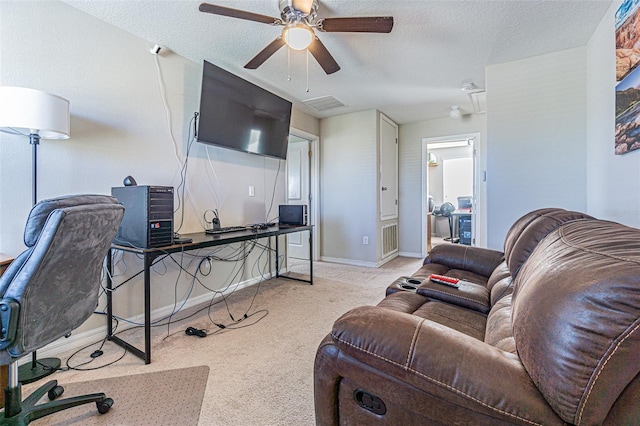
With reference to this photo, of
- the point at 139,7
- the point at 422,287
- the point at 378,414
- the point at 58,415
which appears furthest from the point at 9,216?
the point at 422,287

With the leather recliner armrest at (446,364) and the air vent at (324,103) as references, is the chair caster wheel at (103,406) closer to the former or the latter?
the leather recliner armrest at (446,364)

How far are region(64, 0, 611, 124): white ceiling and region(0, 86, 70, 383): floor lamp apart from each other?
908 mm

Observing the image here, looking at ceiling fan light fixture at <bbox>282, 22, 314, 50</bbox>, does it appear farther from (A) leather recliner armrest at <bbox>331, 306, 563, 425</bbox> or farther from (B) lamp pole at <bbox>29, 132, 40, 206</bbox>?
(A) leather recliner armrest at <bbox>331, 306, 563, 425</bbox>

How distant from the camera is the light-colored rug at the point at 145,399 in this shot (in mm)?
1306

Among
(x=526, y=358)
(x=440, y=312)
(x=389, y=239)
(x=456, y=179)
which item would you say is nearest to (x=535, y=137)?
(x=440, y=312)

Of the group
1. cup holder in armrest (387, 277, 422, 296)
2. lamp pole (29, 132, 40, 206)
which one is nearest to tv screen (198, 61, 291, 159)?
lamp pole (29, 132, 40, 206)

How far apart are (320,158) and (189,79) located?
241cm

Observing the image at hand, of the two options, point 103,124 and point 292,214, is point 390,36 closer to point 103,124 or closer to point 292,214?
→ point 292,214

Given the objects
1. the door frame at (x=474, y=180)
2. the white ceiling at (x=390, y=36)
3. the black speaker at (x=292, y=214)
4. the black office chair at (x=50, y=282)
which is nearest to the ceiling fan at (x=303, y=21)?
the white ceiling at (x=390, y=36)

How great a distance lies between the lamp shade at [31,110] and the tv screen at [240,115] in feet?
3.14

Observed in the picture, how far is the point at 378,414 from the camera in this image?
84 cm

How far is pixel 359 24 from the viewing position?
1.79 m

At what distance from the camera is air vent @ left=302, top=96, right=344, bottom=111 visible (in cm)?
379

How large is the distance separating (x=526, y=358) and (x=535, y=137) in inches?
108
